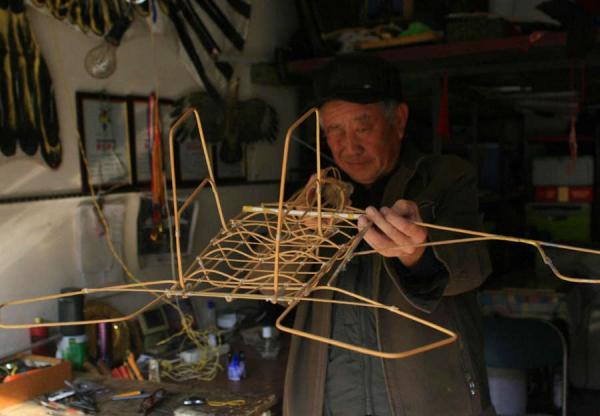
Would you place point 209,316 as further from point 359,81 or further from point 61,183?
point 359,81

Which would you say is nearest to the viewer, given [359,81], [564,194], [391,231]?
[391,231]

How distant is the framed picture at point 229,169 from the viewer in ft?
8.63

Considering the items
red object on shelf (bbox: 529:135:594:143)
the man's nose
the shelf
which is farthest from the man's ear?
red object on shelf (bbox: 529:135:594:143)

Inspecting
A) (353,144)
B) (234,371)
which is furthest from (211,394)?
(353,144)

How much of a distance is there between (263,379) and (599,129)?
10.7 feet

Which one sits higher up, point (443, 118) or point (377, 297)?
point (443, 118)

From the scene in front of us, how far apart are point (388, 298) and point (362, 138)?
0.37 meters

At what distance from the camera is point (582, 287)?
10.7 feet

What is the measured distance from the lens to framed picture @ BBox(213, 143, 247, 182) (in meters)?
2.63

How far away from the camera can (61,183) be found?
6.39 ft

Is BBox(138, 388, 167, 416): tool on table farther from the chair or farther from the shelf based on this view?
the shelf

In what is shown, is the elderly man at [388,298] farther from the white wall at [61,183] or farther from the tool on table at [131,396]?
the white wall at [61,183]

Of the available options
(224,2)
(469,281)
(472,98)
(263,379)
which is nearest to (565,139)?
(472,98)

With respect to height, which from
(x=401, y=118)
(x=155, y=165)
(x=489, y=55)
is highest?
(x=489, y=55)
